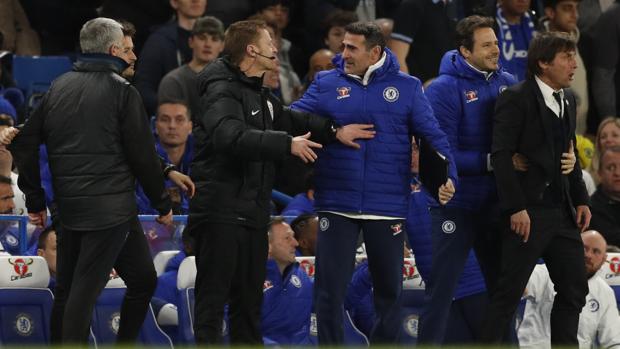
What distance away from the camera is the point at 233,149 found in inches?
344

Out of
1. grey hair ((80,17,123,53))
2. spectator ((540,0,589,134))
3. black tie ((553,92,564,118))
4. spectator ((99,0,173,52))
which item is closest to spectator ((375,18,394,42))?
spectator ((540,0,589,134))

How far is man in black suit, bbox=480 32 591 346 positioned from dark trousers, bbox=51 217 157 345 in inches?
83.1

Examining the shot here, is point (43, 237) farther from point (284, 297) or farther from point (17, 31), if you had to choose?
point (17, 31)

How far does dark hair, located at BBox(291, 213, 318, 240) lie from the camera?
1158 centimetres

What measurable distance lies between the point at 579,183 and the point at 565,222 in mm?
385

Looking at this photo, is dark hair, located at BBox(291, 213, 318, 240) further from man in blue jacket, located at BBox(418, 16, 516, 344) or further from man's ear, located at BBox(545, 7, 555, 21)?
man's ear, located at BBox(545, 7, 555, 21)

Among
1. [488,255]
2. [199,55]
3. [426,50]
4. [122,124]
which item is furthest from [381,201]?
[426,50]

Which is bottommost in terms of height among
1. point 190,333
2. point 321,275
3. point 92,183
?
point 190,333

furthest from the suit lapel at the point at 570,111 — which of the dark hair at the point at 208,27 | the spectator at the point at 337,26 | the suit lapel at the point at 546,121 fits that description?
the spectator at the point at 337,26

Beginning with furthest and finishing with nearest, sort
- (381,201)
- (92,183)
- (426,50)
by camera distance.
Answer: (426,50) < (381,201) < (92,183)

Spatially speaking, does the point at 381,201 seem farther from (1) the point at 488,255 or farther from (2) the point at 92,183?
(2) the point at 92,183

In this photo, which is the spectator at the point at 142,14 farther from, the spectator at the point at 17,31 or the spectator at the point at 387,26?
the spectator at the point at 387,26

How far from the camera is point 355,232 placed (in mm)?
9414

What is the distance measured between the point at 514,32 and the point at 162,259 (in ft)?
17.1
